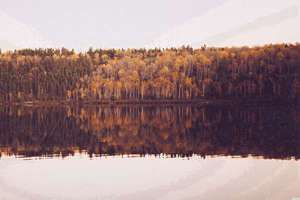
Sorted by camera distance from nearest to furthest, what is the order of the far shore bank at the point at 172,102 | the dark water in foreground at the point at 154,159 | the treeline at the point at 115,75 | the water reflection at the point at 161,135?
the dark water in foreground at the point at 154,159
the water reflection at the point at 161,135
the far shore bank at the point at 172,102
the treeline at the point at 115,75

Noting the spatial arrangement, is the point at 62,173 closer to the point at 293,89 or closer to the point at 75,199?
the point at 75,199

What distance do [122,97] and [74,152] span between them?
44.8 ft

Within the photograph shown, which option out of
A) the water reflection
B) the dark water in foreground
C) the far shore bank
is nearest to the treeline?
the far shore bank

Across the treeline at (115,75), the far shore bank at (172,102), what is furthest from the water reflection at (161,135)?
the treeline at (115,75)

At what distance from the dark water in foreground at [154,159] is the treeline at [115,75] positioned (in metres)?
5.75

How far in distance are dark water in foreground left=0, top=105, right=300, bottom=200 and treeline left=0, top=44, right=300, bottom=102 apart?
18.9 ft

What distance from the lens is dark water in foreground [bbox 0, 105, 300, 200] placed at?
707cm

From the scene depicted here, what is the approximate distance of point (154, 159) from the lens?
28.6 ft

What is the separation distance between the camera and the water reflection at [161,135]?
30.6 feet

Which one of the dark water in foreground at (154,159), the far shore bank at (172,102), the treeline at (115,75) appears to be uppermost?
the treeline at (115,75)

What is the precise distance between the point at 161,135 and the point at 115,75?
12.3 meters

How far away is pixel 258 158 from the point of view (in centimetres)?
857

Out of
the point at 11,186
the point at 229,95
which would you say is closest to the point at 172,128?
the point at 11,186

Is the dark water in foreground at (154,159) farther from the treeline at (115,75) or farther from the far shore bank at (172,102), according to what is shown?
the treeline at (115,75)
